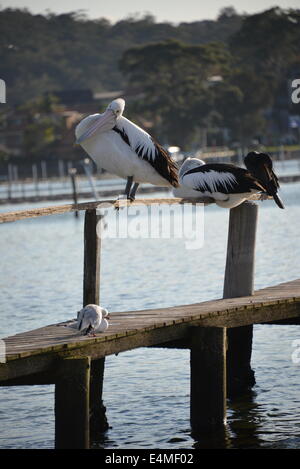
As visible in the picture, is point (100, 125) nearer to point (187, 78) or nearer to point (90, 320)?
point (90, 320)

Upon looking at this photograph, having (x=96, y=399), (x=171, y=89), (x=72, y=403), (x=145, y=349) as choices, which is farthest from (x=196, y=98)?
(x=72, y=403)

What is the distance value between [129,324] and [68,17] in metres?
188

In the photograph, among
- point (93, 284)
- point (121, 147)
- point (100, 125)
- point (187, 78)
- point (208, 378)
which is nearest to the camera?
point (208, 378)

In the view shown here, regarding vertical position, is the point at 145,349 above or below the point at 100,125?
below

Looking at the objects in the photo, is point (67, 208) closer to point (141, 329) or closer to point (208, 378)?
point (141, 329)

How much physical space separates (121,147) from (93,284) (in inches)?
49.5

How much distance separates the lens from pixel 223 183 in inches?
420

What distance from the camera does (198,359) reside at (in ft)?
31.6

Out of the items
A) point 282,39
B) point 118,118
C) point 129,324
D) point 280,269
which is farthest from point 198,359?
point 282,39

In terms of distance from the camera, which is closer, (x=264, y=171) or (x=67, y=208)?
(x=67, y=208)

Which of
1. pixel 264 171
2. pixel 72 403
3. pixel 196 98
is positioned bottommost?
pixel 72 403

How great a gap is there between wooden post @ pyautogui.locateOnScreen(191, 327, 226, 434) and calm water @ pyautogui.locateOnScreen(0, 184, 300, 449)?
0.74 feet

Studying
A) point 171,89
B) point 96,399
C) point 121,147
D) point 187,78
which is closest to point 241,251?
point 121,147

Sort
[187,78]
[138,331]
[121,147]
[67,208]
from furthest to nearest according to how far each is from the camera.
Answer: [187,78] < [121,147] < [67,208] < [138,331]
